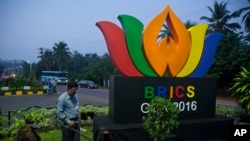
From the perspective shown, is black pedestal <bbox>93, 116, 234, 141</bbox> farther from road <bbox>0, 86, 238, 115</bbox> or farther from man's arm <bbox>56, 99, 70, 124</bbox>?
road <bbox>0, 86, 238, 115</bbox>

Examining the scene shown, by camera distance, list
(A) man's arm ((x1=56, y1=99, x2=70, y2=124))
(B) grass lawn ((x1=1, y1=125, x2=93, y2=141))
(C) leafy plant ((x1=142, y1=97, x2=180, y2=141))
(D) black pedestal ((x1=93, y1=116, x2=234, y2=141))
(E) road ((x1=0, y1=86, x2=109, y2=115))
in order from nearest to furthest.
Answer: (C) leafy plant ((x1=142, y1=97, x2=180, y2=141)) < (A) man's arm ((x1=56, y1=99, x2=70, y2=124)) < (D) black pedestal ((x1=93, y1=116, x2=234, y2=141)) < (B) grass lawn ((x1=1, y1=125, x2=93, y2=141)) < (E) road ((x1=0, y1=86, x2=109, y2=115))

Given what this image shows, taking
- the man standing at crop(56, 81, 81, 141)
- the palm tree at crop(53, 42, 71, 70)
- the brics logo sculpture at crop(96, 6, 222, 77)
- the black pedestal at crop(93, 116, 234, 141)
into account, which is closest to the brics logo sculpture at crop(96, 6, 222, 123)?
the brics logo sculpture at crop(96, 6, 222, 77)

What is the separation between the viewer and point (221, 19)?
2970 centimetres

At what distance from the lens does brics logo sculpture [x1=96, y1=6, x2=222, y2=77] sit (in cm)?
603

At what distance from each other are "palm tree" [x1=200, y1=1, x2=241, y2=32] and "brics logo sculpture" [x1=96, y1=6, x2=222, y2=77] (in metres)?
23.9

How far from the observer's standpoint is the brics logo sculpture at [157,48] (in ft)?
19.8

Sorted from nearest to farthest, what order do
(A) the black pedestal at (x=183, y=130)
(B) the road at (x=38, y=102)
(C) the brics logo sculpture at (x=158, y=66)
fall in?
(A) the black pedestal at (x=183, y=130), (C) the brics logo sculpture at (x=158, y=66), (B) the road at (x=38, y=102)

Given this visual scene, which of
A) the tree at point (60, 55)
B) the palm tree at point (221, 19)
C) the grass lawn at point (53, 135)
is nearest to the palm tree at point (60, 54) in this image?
the tree at point (60, 55)

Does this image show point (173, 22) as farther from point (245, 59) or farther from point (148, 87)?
point (245, 59)

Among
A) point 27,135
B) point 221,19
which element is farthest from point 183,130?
point 221,19

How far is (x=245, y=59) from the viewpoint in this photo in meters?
21.8

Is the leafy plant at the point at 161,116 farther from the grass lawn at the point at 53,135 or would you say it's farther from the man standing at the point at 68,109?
the grass lawn at the point at 53,135

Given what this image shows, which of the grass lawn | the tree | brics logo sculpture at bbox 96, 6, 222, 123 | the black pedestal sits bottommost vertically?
the grass lawn

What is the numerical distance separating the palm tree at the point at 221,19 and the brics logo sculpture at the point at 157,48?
23942mm
